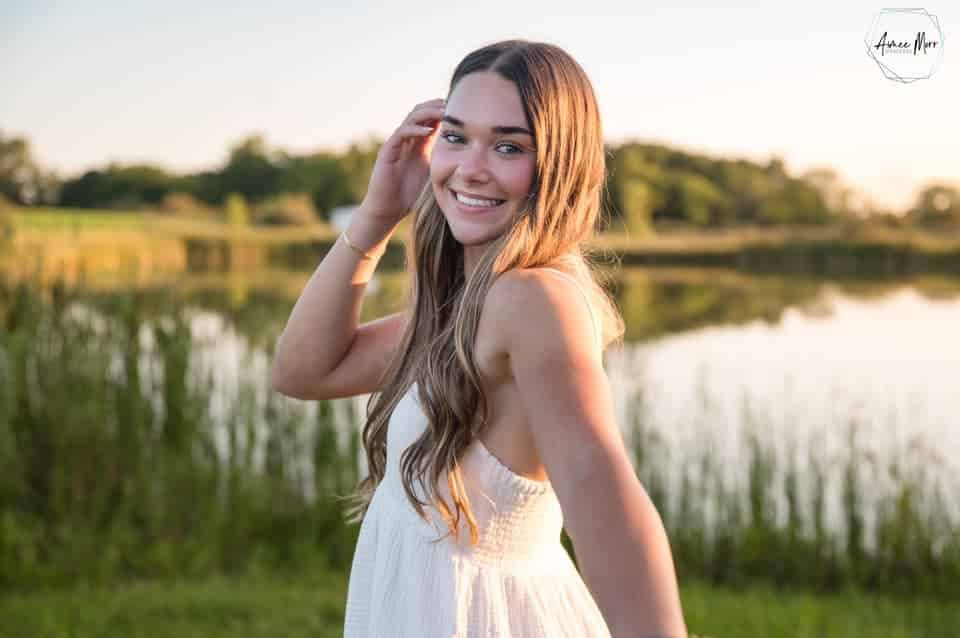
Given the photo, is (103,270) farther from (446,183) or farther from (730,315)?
(730,315)

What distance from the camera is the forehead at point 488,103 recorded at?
1314mm

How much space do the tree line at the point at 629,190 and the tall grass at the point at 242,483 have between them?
4.90m

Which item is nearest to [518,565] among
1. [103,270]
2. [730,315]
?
[103,270]

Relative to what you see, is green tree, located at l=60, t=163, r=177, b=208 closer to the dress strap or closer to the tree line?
Answer: the tree line

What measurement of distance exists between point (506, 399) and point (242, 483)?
13.8ft

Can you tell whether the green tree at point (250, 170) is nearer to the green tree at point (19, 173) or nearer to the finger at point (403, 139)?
the green tree at point (19, 173)

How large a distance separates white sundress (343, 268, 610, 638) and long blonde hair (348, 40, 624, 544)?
2 centimetres

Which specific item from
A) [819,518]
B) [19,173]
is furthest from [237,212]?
→ [819,518]

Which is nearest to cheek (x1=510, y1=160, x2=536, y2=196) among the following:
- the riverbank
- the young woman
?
the young woman

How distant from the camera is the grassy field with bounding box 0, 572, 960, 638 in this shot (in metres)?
3.96

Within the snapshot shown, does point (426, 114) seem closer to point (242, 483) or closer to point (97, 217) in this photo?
point (242, 483)

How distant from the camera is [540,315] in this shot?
117 centimetres

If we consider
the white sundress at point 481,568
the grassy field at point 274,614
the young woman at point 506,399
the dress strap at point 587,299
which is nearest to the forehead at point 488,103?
the young woman at point 506,399

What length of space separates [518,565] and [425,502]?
0.13m
